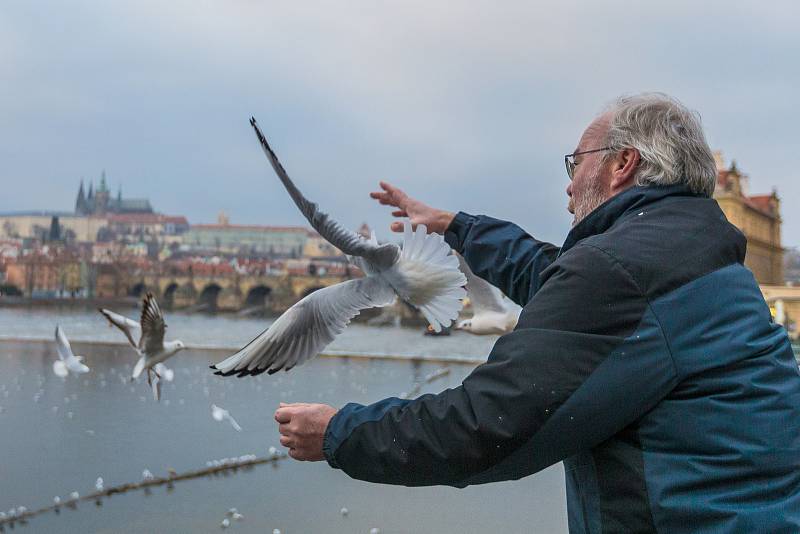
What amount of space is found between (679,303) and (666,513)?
0.27 metres

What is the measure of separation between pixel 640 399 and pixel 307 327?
66.5 inches

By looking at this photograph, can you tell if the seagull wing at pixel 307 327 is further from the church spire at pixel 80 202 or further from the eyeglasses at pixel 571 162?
the church spire at pixel 80 202

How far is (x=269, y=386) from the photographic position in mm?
13281

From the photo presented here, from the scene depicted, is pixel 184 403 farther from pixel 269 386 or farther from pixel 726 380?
pixel 726 380

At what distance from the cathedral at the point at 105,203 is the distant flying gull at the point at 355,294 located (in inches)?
3094

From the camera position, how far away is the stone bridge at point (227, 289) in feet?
129

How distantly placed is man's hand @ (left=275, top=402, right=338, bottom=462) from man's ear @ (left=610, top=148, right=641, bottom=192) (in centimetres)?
55

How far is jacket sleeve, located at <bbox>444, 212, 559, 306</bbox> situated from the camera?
1.67 m

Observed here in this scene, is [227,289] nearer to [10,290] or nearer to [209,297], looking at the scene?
[209,297]

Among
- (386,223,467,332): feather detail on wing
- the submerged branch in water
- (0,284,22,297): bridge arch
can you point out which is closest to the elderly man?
(386,223,467,332): feather detail on wing

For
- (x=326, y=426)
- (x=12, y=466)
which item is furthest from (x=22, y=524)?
(x=326, y=426)

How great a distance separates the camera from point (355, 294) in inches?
104

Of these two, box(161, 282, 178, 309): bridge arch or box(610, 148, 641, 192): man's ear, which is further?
box(161, 282, 178, 309): bridge arch

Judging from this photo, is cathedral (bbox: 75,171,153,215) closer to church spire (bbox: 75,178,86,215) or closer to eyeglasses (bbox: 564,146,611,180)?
church spire (bbox: 75,178,86,215)
